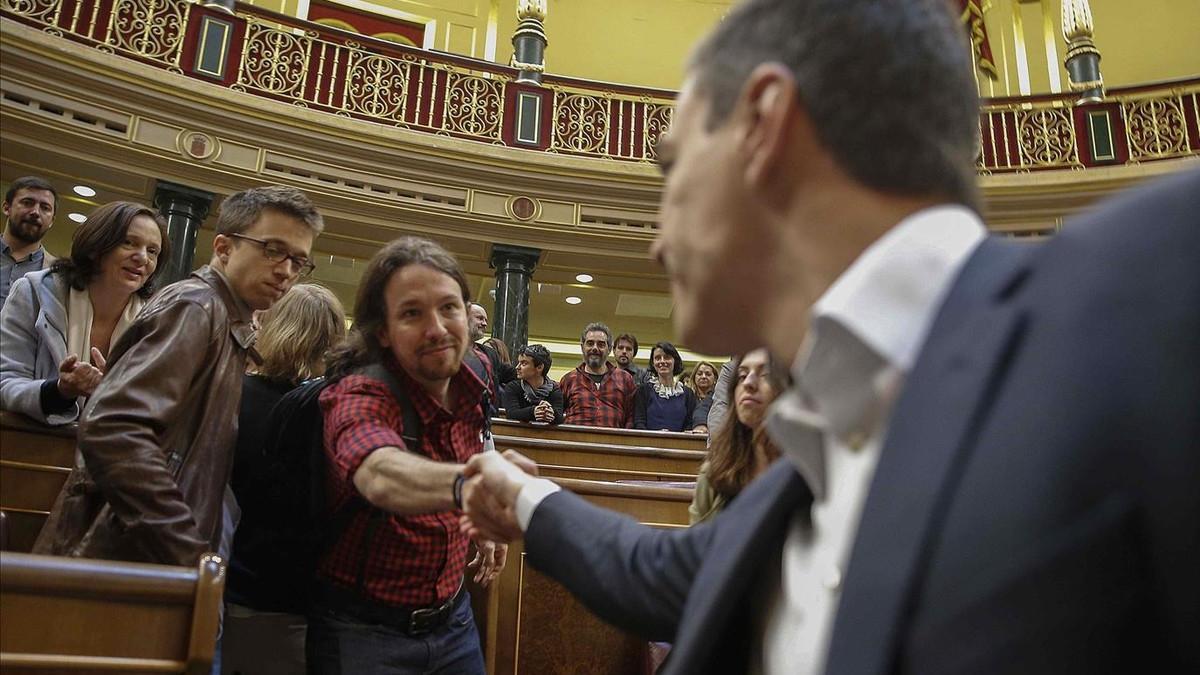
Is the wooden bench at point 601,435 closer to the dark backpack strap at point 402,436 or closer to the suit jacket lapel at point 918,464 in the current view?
the dark backpack strap at point 402,436

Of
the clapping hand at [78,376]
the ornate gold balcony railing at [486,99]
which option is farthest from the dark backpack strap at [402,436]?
the ornate gold balcony railing at [486,99]

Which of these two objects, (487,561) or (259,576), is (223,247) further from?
(487,561)

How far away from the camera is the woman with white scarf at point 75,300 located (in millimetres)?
2229

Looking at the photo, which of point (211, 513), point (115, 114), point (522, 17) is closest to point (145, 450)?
A: point (211, 513)

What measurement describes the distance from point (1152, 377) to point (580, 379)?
561 cm

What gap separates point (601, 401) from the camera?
589 cm

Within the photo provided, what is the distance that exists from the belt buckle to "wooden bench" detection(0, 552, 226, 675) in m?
0.31

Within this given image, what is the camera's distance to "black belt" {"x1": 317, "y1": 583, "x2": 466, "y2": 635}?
58.9 inches

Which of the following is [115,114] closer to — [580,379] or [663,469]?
[580,379]

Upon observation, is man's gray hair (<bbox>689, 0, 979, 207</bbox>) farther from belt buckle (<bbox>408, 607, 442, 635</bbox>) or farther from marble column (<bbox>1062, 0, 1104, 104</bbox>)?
marble column (<bbox>1062, 0, 1104, 104</bbox>)

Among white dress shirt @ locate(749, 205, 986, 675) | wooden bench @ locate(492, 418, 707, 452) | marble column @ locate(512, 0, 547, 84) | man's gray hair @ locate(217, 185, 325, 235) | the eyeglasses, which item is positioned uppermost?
marble column @ locate(512, 0, 547, 84)

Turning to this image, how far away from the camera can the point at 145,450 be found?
4.98 feet

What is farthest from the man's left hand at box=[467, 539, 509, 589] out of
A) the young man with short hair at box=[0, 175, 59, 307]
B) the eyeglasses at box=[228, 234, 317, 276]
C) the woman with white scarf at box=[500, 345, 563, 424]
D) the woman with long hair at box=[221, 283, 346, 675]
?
the woman with white scarf at box=[500, 345, 563, 424]

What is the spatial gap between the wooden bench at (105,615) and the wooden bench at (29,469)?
119 cm
